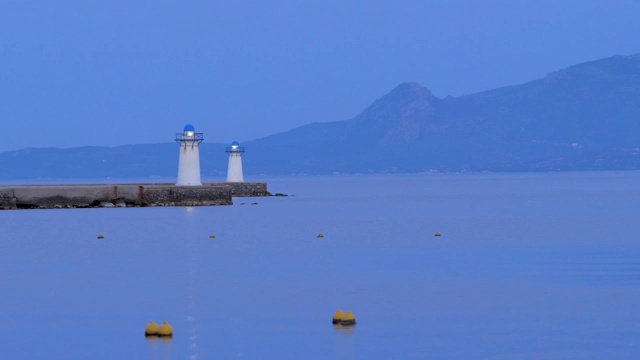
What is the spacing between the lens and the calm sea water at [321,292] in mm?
20156

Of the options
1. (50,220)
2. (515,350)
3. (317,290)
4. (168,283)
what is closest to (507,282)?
(317,290)

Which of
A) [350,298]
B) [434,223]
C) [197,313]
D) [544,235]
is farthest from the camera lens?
[434,223]

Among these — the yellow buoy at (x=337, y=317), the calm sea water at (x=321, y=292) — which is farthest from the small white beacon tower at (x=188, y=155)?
the yellow buoy at (x=337, y=317)

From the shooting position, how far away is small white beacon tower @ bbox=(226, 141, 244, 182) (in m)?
86.8

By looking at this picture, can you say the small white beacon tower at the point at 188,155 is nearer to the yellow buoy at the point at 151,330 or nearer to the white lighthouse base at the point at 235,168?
the white lighthouse base at the point at 235,168

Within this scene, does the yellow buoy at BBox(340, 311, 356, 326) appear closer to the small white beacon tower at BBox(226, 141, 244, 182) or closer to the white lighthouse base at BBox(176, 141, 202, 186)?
the white lighthouse base at BBox(176, 141, 202, 186)

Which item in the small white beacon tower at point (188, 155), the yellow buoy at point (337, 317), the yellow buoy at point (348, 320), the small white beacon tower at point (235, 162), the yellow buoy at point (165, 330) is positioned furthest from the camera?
the small white beacon tower at point (235, 162)

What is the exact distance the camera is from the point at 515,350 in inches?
765

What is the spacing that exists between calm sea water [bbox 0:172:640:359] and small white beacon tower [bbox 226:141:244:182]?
30527 mm

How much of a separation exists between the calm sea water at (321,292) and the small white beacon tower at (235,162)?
3053 centimetres

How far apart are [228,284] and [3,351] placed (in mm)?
10748

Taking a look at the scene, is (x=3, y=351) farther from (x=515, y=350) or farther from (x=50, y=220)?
(x=50, y=220)

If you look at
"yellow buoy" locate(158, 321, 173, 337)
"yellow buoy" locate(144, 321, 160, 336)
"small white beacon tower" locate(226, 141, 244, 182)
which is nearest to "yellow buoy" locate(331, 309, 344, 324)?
"yellow buoy" locate(158, 321, 173, 337)

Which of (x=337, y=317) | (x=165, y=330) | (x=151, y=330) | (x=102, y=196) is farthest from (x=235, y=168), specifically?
(x=165, y=330)
